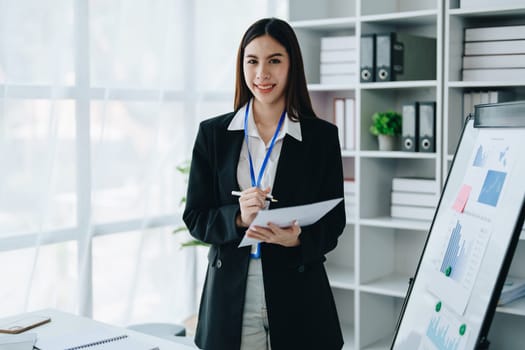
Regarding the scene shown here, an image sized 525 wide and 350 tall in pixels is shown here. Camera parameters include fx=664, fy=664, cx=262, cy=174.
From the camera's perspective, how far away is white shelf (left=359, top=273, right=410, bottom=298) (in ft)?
10.7

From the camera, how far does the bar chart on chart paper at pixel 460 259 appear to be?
147cm

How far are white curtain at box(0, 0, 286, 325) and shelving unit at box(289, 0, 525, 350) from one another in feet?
2.03

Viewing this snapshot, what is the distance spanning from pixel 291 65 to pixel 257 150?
0.30 m

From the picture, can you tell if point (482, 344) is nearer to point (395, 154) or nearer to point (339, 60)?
point (395, 154)

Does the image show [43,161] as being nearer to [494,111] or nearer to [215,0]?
[215,0]

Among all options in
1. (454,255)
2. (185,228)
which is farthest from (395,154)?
(454,255)

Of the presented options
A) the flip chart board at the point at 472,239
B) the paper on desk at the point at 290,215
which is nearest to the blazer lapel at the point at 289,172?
the paper on desk at the point at 290,215

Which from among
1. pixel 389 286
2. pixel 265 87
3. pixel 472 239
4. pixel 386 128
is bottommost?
pixel 389 286

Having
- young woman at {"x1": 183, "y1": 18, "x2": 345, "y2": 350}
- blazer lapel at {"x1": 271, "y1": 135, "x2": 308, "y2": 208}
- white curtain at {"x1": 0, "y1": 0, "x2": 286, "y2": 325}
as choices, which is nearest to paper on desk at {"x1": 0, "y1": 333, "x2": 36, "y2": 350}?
young woman at {"x1": 183, "y1": 18, "x2": 345, "y2": 350}

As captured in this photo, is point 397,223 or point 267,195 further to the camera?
point 397,223

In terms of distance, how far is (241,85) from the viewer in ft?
7.22

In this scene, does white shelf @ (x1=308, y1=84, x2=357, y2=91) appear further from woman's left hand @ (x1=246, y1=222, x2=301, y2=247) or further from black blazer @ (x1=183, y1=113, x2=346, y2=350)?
woman's left hand @ (x1=246, y1=222, x2=301, y2=247)

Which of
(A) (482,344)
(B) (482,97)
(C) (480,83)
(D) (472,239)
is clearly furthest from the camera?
(B) (482,97)

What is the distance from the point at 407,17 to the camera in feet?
10.5
